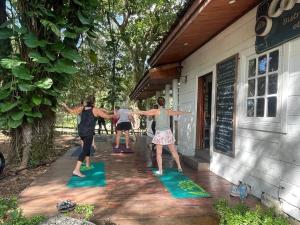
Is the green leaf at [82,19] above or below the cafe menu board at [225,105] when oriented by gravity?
above

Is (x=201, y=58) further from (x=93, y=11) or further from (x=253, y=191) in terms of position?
(x=253, y=191)

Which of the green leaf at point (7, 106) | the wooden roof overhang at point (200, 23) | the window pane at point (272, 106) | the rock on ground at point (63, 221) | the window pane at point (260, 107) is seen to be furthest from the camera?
the green leaf at point (7, 106)

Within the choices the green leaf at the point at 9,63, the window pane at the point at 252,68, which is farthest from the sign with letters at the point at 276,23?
the green leaf at the point at 9,63

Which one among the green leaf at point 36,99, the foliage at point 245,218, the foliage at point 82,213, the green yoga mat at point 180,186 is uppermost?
the green leaf at point 36,99

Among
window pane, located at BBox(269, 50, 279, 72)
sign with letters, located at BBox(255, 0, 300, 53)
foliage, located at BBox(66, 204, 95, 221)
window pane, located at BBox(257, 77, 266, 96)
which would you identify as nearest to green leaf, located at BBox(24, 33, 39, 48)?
foliage, located at BBox(66, 204, 95, 221)

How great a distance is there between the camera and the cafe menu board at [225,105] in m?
6.44

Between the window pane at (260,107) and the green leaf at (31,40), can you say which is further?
the green leaf at (31,40)

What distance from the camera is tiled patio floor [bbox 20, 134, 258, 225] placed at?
4.39 m

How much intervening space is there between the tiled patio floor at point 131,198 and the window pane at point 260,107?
1.32m

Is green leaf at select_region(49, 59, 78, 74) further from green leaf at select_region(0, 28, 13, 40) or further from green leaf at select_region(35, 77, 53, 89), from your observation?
green leaf at select_region(0, 28, 13, 40)

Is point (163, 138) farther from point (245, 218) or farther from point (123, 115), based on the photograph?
point (123, 115)

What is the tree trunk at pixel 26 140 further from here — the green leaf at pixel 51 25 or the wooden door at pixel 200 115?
the wooden door at pixel 200 115

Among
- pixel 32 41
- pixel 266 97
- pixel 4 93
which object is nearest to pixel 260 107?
pixel 266 97

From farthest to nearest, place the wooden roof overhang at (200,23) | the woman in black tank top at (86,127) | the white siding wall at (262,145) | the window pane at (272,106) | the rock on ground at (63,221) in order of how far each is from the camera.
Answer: the woman in black tank top at (86,127) → the wooden roof overhang at (200,23) → the window pane at (272,106) → the white siding wall at (262,145) → the rock on ground at (63,221)
